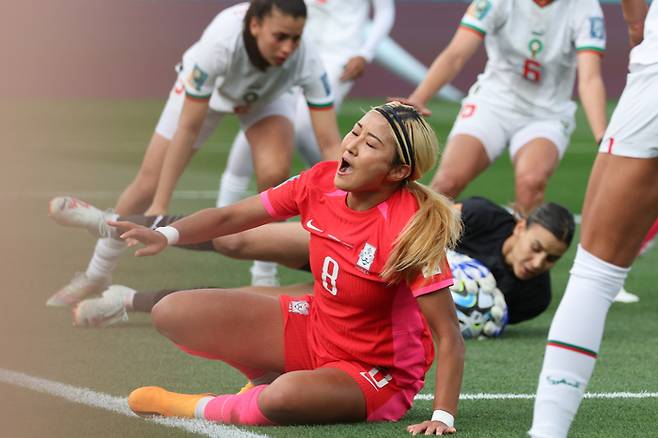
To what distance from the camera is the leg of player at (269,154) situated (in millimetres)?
7102

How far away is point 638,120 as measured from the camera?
10.4 feet

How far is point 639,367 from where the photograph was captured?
5.42 meters

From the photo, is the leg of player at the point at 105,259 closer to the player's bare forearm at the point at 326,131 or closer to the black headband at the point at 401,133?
the player's bare forearm at the point at 326,131

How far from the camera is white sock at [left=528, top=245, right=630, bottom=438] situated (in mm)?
3250

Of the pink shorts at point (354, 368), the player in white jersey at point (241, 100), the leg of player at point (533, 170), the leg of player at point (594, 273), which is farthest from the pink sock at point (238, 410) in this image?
the leg of player at point (533, 170)

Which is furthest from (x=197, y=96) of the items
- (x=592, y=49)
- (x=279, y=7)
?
(x=592, y=49)

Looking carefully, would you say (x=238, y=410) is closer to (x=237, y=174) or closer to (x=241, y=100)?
(x=241, y=100)

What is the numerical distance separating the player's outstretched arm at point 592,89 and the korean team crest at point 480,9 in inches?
24.7

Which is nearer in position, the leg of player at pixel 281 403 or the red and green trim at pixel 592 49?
the leg of player at pixel 281 403

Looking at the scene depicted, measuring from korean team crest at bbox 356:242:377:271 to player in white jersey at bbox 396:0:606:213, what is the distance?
318 centimetres

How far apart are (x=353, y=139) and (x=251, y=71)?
2.98 meters

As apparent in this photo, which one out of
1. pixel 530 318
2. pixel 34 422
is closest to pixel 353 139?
pixel 34 422

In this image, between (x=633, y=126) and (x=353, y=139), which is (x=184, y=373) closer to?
(x=353, y=139)

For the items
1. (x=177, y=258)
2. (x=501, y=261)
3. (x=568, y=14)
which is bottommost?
(x=177, y=258)
